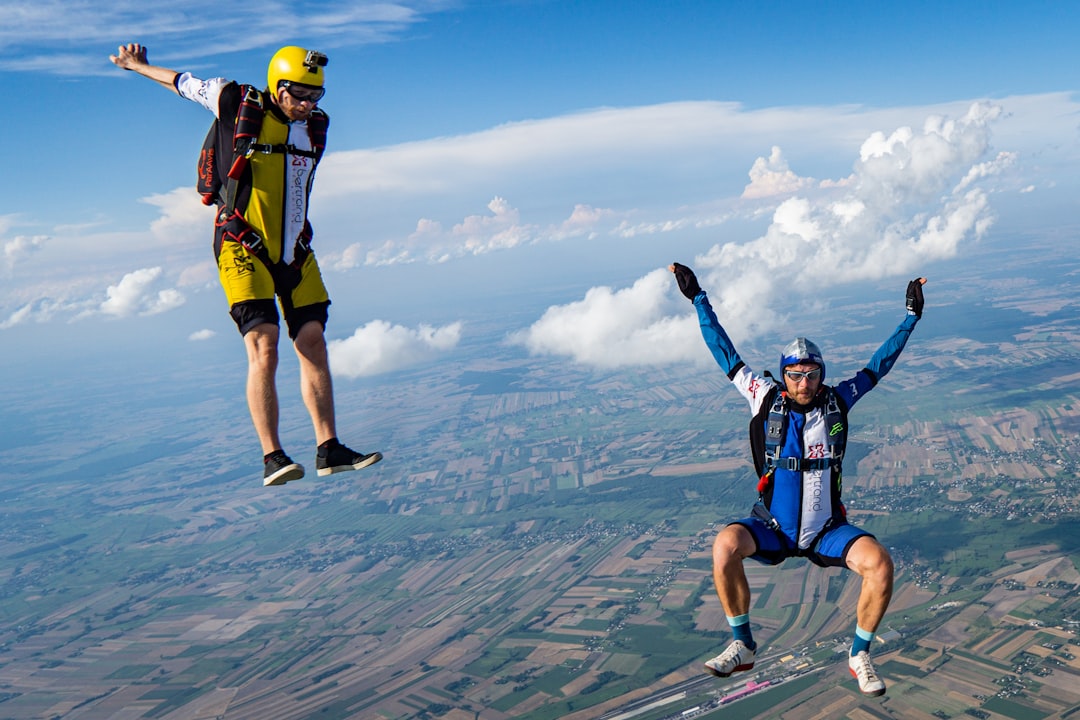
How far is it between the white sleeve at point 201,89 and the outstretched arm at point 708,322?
527 cm

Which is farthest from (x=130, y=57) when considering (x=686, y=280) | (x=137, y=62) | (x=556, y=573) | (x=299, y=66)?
(x=556, y=573)

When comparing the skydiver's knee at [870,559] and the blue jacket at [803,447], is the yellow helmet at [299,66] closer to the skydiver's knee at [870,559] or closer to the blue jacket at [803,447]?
the blue jacket at [803,447]

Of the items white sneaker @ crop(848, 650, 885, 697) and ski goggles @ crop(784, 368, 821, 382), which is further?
ski goggles @ crop(784, 368, 821, 382)

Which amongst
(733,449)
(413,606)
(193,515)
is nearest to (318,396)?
(413,606)

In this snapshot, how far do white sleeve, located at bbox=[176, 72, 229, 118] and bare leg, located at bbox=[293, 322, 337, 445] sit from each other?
2.43 metres

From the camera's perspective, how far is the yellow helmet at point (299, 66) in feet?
22.5

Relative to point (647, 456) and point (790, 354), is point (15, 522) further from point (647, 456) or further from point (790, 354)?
point (790, 354)

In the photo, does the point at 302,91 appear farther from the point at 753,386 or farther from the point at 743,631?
the point at 743,631

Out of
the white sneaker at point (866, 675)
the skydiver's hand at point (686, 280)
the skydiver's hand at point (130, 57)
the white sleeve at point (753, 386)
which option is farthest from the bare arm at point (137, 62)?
the white sneaker at point (866, 675)

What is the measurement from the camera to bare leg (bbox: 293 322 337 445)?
7906 millimetres

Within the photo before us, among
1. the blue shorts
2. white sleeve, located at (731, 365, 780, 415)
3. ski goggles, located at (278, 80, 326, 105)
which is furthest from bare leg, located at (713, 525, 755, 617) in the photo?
ski goggles, located at (278, 80, 326, 105)

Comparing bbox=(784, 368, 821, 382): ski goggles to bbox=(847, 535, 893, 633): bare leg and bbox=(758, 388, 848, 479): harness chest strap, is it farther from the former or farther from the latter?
bbox=(847, 535, 893, 633): bare leg

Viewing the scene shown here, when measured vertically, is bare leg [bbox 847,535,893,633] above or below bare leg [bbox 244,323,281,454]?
below

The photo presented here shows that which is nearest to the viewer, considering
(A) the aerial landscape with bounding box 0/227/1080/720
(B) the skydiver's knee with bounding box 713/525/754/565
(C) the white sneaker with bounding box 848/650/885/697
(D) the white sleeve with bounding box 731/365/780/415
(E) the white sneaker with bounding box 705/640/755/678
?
(C) the white sneaker with bounding box 848/650/885/697
